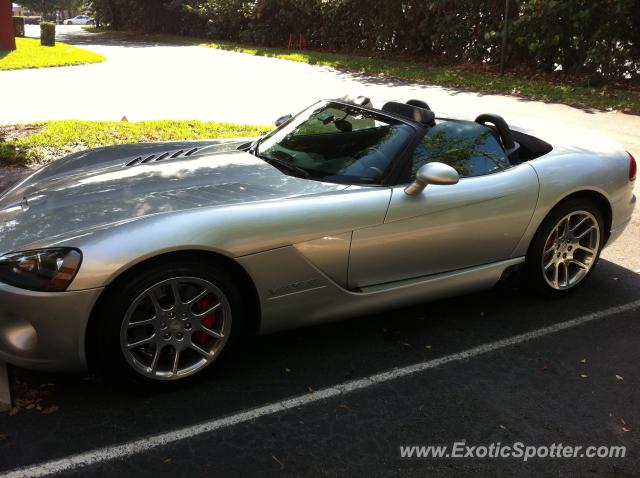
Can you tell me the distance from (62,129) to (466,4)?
15.6 meters

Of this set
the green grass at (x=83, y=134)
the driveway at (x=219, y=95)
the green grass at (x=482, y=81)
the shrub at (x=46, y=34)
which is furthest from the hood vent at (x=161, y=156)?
the shrub at (x=46, y=34)

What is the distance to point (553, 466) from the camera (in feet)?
8.07

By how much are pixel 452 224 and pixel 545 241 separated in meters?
0.83

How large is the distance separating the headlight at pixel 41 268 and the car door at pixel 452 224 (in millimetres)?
1362

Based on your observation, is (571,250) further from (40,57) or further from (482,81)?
(40,57)

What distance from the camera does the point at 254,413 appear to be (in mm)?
2709

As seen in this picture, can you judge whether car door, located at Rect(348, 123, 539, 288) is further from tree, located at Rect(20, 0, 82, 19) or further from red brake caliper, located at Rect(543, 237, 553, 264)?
tree, located at Rect(20, 0, 82, 19)

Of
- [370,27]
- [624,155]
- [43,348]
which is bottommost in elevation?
[43,348]

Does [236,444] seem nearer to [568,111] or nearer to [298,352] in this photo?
[298,352]

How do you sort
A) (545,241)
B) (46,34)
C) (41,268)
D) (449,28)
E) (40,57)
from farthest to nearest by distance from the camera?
1. (46,34)
2. (449,28)
3. (40,57)
4. (545,241)
5. (41,268)

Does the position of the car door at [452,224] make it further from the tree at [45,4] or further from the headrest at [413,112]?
the tree at [45,4]

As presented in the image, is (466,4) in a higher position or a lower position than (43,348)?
higher

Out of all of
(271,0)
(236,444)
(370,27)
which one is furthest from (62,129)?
(271,0)

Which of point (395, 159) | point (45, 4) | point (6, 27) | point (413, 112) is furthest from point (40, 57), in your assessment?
point (45, 4)
